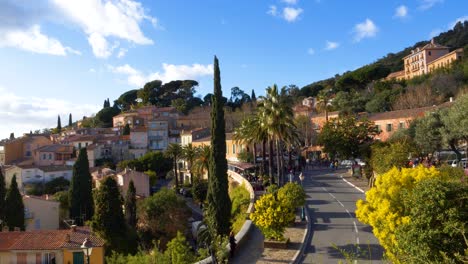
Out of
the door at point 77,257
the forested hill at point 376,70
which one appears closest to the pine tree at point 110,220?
the door at point 77,257

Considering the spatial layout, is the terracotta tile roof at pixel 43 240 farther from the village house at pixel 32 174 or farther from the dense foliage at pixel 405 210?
the village house at pixel 32 174

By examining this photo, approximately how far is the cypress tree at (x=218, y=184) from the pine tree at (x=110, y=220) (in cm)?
1324

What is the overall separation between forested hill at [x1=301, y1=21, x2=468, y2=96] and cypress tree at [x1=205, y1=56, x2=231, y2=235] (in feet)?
256

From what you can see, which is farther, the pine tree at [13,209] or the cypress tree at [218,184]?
the pine tree at [13,209]

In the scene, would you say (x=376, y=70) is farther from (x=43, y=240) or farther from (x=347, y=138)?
(x=43, y=240)

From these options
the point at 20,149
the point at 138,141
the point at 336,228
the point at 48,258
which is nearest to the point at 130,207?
the point at 48,258

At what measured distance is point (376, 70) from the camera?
97.9 metres

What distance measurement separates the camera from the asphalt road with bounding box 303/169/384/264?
17125 millimetres

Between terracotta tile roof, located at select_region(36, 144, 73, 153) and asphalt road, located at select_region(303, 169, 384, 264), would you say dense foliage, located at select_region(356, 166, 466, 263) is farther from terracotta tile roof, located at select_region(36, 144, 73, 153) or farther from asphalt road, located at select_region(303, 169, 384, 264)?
terracotta tile roof, located at select_region(36, 144, 73, 153)

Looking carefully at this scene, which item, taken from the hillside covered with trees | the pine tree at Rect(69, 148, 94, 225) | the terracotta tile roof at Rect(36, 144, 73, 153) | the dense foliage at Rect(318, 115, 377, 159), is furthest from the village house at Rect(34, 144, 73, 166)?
the dense foliage at Rect(318, 115, 377, 159)

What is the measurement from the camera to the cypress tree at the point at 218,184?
865 inches

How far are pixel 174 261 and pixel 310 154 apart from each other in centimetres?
5617

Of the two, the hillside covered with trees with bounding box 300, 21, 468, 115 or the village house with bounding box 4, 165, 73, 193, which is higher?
the hillside covered with trees with bounding box 300, 21, 468, 115

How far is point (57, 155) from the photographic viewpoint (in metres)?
73.1
